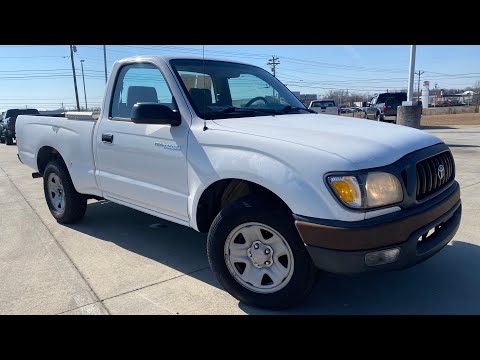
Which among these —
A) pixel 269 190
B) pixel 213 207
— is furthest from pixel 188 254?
pixel 269 190

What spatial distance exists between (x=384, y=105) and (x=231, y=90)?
1855cm

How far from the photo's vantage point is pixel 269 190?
2721mm

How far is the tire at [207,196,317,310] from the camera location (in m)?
2.60

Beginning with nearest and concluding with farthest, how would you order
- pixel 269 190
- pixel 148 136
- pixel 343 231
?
pixel 343 231, pixel 269 190, pixel 148 136

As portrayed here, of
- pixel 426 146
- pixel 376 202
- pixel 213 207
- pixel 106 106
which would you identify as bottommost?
pixel 213 207

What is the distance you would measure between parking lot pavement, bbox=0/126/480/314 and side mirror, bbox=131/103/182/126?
1.40m

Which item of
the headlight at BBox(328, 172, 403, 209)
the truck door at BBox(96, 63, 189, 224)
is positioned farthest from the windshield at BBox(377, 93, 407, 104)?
the headlight at BBox(328, 172, 403, 209)

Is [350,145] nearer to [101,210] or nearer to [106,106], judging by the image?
[106,106]

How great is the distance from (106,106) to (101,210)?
2116 mm

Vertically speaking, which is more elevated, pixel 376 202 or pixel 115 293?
pixel 376 202

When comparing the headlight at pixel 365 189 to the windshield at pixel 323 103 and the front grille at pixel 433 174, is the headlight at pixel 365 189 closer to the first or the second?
the front grille at pixel 433 174

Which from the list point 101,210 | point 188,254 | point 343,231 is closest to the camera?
point 343,231

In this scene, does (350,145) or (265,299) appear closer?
(350,145)

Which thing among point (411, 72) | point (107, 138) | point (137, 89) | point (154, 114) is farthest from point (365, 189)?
point (411, 72)
